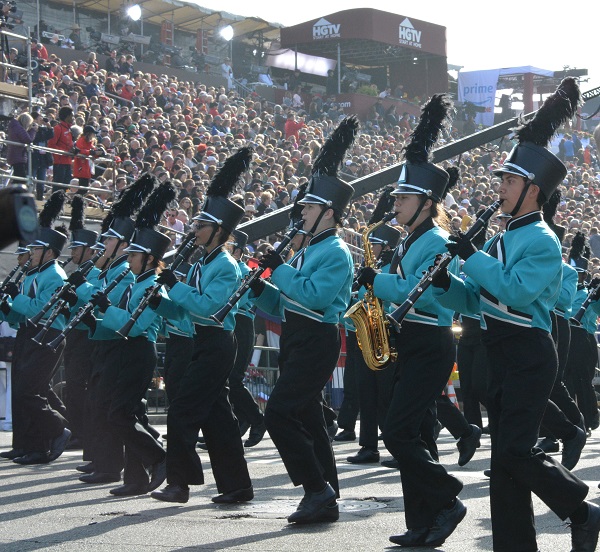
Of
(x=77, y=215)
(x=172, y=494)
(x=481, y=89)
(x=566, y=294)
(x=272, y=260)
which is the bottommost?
(x=172, y=494)

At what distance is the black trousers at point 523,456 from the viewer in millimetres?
5676

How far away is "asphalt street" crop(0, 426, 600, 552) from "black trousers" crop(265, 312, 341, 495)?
410mm

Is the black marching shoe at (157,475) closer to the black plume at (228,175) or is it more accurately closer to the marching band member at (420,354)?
the black plume at (228,175)

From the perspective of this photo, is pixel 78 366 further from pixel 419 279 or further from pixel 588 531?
pixel 588 531

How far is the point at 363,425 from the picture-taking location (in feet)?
36.3

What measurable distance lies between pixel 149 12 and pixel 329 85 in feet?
20.1

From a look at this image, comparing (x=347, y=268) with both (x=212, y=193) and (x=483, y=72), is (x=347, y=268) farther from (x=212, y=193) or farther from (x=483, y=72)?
(x=483, y=72)

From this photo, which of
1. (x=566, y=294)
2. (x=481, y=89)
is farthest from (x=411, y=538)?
(x=481, y=89)

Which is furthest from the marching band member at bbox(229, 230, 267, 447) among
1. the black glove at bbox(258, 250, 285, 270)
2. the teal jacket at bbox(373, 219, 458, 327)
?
the teal jacket at bbox(373, 219, 458, 327)

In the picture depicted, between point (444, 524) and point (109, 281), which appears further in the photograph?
point (109, 281)

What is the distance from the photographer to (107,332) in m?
9.53

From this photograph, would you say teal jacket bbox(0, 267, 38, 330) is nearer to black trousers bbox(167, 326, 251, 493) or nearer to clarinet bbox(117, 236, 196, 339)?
clarinet bbox(117, 236, 196, 339)

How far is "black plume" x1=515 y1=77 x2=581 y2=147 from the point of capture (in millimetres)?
6258

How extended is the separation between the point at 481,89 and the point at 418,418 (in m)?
36.6
